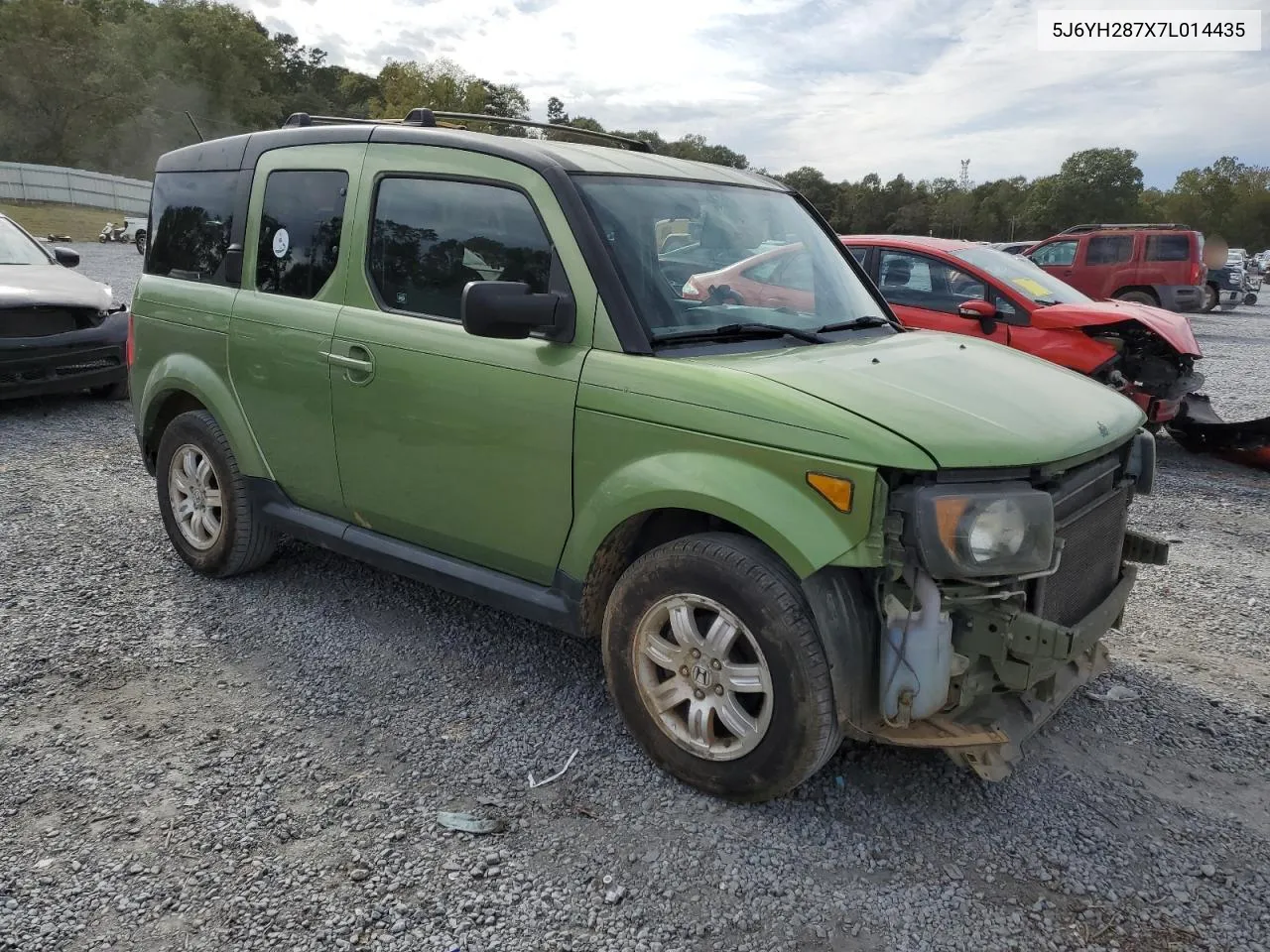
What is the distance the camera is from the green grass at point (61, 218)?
35375 mm

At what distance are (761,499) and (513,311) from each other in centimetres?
100

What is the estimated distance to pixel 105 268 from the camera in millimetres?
21656

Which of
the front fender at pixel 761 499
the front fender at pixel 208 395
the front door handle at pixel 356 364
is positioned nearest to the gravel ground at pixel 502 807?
the front fender at pixel 208 395

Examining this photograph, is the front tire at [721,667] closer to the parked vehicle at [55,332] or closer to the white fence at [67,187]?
the parked vehicle at [55,332]

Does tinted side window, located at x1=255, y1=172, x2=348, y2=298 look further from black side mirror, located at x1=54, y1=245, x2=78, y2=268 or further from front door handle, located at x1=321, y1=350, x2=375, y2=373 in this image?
black side mirror, located at x1=54, y1=245, x2=78, y2=268

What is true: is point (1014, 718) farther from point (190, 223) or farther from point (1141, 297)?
point (1141, 297)

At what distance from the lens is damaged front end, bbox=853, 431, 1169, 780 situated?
2617 mm

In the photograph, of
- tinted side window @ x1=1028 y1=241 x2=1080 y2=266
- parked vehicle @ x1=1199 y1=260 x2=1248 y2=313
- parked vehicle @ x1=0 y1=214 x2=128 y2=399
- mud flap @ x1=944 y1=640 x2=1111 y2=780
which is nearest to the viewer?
mud flap @ x1=944 y1=640 x2=1111 y2=780

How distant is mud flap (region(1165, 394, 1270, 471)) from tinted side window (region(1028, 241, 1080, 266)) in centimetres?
1153

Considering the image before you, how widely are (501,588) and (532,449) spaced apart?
0.56 meters

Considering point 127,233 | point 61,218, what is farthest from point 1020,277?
point 61,218

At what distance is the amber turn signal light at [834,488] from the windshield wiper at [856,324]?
43.7 inches

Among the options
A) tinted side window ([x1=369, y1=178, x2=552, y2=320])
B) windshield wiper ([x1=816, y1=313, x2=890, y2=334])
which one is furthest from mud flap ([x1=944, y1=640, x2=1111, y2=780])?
tinted side window ([x1=369, y1=178, x2=552, y2=320])

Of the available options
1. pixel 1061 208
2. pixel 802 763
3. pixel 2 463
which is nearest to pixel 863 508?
pixel 802 763
